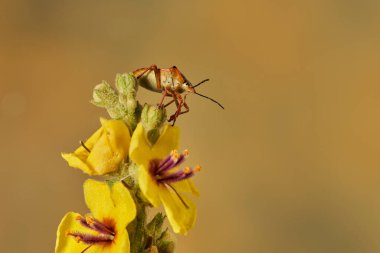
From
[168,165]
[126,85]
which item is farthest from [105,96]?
[168,165]

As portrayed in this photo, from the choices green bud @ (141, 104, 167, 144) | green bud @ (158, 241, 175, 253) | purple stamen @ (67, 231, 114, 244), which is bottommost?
green bud @ (158, 241, 175, 253)

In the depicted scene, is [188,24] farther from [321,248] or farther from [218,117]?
[321,248]

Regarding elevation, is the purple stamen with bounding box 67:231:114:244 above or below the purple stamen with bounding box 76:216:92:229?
below

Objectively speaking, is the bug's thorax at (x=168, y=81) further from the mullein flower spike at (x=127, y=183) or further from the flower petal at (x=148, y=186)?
the flower petal at (x=148, y=186)

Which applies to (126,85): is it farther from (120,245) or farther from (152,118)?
(120,245)

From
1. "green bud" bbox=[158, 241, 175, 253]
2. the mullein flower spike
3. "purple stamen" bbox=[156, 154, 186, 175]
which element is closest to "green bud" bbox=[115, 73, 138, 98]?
the mullein flower spike

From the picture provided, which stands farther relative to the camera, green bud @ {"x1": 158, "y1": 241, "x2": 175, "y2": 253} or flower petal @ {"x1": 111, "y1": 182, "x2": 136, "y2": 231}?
green bud @ {"x1": 158, "y1": 241, "x2": 175, "y2": 253}

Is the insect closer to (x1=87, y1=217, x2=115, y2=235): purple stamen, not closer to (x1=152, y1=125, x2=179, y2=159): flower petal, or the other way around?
(x1=152, y1=125, x2=179, y2=159): flower petal

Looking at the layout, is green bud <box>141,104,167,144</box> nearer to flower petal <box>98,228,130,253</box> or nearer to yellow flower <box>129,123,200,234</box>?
yellow flower <box>129,123,200,234</box>
